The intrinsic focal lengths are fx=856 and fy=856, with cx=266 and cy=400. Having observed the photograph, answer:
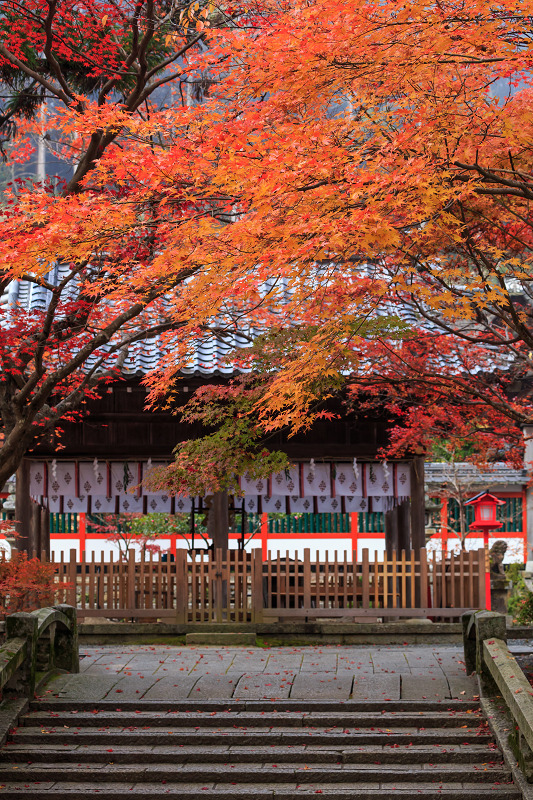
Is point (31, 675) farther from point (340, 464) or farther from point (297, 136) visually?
point (340, 464)

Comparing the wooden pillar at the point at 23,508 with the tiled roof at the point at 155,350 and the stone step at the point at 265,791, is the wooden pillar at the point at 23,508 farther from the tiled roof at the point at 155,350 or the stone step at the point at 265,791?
the stone step at the point at 265,791

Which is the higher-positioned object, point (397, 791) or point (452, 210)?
point (452, 210)

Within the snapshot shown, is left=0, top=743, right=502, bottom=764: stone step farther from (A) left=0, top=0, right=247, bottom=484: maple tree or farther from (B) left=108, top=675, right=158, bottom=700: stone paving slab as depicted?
(A) left=0, top=0, right=247, bottom=484: maple tree

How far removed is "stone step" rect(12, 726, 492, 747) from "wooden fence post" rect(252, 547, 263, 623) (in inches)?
210

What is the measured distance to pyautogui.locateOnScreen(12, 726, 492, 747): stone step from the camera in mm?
9219

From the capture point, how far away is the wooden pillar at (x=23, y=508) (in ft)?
52.8

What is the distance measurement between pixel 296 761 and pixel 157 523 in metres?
13.9

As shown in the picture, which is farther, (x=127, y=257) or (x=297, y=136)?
(x=127, y=257)

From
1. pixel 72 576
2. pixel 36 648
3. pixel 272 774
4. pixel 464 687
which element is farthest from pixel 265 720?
pixel 72 576

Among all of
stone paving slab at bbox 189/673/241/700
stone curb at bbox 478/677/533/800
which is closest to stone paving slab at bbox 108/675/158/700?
stone paving slab at bbox 189/673/241/700

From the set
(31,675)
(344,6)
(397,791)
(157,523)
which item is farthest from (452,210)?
(157,523)

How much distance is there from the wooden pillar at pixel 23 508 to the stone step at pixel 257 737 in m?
6.93

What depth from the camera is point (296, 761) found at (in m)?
8.92

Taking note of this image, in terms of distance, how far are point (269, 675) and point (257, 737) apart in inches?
84.1
